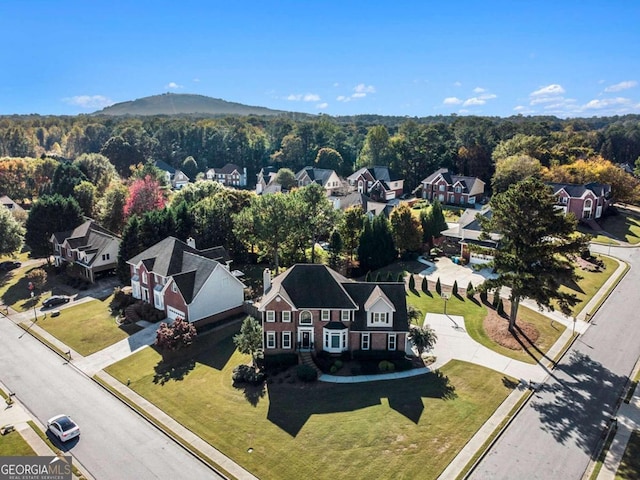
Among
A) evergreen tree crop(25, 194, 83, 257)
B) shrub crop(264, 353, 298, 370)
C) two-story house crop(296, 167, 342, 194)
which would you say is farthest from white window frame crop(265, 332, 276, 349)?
two-story house crop(296, 167, 342, 194)

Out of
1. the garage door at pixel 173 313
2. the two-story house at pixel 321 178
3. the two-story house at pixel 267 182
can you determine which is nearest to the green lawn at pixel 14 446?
the garage door at pixel 173 313

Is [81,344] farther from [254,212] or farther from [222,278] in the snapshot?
[254,212]

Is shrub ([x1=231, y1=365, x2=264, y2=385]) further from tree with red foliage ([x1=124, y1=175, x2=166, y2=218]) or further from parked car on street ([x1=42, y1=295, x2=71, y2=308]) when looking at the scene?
tree with red foliage ([x1=124, y1=175, x2=166, y2=218])

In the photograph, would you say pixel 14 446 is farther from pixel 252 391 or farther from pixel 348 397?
pixel 348 397

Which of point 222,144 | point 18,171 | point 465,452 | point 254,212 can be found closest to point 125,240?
point 254,212

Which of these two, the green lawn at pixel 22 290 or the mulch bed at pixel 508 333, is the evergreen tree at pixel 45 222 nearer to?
the green lawn at pixel 22 290

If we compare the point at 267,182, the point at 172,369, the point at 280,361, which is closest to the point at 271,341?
the point at 280,361

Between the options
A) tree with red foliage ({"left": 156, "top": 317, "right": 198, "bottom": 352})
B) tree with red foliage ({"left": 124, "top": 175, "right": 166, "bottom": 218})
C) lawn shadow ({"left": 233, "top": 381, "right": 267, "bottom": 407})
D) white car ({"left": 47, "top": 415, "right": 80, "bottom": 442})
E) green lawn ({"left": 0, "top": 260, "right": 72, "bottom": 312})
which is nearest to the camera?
white car ({"left": 47, "top": 415, "right": 80, "bottom": 442})

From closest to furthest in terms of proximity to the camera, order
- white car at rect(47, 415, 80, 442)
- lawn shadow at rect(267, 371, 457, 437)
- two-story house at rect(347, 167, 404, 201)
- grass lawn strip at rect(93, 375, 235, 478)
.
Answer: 1. grass lawn strip at rect(93, 375, 235, 478)
2. white car at rect(47, 415, 80, 442)
3. lawn shadow at rect(267, 371, 457, 437)
4. two-story house at rect(347, 167, 404, 201)
